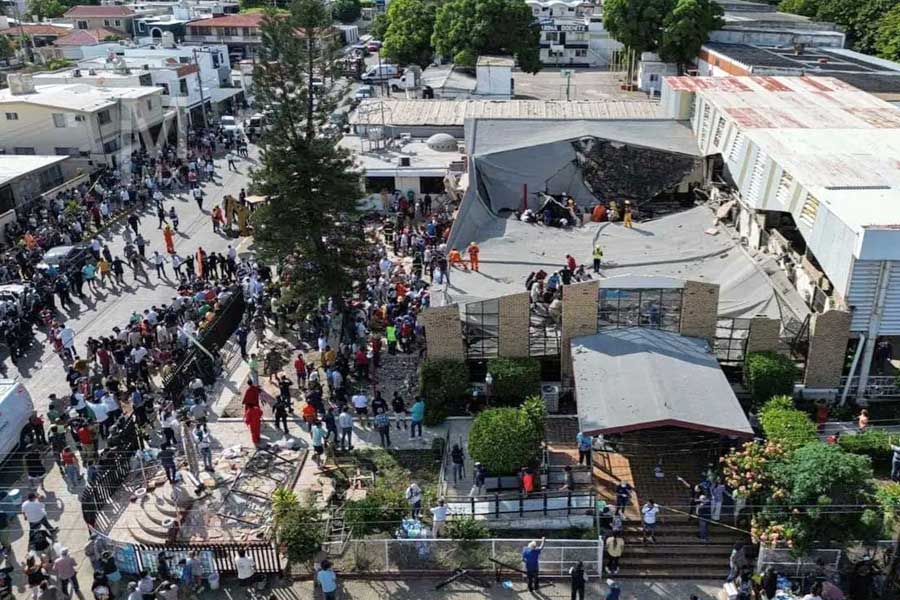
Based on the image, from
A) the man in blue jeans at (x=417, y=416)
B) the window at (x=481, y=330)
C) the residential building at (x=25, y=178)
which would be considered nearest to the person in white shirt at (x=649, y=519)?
the man in blue jeans at (x=417, y=416)

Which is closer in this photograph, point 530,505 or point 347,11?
point 530,505

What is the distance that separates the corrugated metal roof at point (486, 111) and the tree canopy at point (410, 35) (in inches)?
874

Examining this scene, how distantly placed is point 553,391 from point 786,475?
6.17 meters

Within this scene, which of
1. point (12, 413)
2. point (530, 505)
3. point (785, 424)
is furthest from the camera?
point (12, 413)

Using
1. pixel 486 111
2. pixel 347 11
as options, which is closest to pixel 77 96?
pixel 486 111

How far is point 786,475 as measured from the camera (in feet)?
43.4

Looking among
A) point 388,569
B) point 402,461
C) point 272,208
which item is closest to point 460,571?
point 388,569

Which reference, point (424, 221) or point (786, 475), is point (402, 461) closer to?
point (786, 475)

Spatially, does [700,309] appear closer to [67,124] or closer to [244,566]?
[244,566]

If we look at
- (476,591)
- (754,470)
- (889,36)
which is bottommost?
(476,591)

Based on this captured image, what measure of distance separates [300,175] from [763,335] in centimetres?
1269

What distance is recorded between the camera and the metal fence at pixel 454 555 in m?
13.9

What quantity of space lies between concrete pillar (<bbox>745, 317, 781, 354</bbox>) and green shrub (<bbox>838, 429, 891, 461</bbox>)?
8.72 ft

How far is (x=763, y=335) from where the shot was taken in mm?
17797
